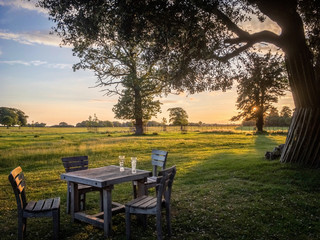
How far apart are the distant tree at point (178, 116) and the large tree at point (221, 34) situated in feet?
282

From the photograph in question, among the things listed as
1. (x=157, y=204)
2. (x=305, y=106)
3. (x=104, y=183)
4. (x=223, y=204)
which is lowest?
(x=223, y=204)

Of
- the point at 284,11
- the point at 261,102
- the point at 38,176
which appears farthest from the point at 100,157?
the point at 261,102

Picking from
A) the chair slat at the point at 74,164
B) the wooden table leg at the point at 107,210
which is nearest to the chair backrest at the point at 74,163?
the chair slat at the point at 74,164

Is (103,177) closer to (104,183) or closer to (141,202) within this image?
(104,183)

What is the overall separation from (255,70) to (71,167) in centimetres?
942

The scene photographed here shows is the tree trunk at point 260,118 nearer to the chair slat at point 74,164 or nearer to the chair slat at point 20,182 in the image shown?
the chair slat at point 74,164

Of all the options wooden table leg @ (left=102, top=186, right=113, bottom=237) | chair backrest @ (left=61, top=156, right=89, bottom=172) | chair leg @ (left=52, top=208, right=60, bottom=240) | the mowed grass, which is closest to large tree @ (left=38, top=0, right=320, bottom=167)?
the mowed grass

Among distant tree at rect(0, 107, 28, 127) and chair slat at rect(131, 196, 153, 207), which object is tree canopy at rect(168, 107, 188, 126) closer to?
distant tree at rect(0, 107, 28, 127)

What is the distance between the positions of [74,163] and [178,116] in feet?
309

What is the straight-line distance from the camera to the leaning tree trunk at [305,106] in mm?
10531

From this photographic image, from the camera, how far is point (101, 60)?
32.1 meters

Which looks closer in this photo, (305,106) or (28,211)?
Answer: (28,211)

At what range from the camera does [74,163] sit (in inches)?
300

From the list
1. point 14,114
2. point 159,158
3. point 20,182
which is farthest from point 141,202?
point 14,114
